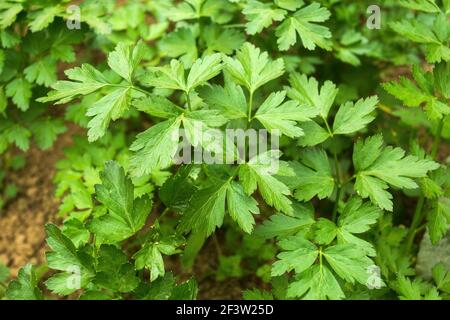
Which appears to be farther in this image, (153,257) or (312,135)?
(312,135)

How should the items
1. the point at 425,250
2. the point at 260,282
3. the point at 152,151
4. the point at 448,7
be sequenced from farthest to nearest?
the point at 260,282 < the point at 425,250 < the point at 448,7 < the point at 152,151

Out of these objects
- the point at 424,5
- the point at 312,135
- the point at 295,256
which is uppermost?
the point at 424,5

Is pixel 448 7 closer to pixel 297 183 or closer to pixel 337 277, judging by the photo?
pixel 297 183

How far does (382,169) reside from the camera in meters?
1.76

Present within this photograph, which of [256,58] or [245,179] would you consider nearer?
[245,179]

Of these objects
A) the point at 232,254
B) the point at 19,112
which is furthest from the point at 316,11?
the point at 19,112

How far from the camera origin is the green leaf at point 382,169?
1.72 meters

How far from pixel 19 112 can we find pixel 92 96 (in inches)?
16.2

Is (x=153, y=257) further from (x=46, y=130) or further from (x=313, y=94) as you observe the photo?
(x=46, y=130)

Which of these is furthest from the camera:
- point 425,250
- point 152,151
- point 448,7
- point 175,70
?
point 425,250

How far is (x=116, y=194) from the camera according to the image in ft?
5.64

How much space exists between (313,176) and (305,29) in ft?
1.90

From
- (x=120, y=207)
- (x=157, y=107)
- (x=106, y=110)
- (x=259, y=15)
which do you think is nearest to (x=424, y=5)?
(x=259, y=15)
